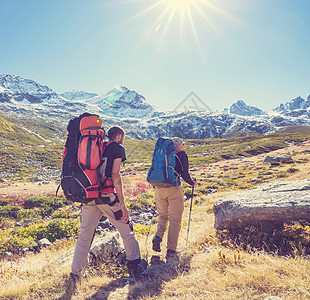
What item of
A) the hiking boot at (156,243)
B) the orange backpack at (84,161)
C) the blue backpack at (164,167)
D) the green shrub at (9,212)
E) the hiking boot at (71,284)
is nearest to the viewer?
the hiking boot at (71,284)

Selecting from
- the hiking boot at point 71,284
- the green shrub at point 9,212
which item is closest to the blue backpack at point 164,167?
the hiking boot at point 71,284

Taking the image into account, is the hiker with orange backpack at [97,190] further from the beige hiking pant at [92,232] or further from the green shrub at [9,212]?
the green shrub at [9,212]

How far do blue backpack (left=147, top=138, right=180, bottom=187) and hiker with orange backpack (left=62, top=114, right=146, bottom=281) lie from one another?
1.12 meters

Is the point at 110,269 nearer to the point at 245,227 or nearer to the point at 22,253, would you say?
the point at 245,227

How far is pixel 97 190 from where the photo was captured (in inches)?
155

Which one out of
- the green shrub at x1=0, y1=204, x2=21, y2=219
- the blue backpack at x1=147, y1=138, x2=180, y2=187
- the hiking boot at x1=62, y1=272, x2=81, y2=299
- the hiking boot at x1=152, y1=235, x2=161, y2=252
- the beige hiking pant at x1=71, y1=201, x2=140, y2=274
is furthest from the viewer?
the green shrub at x1=0, y1=204, x2=21, y2=219

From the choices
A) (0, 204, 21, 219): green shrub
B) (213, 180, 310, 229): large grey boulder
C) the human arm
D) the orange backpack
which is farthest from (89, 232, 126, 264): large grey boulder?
(0, 204, 21, 219): green shrub

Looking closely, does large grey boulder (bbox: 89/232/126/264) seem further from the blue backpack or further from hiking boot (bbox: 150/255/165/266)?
the blue backpack

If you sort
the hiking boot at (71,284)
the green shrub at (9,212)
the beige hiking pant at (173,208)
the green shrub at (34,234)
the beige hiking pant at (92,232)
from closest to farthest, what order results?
the hiking boot at (71,284)
the beige hiking pant at (92,232)
the beige hiking pant at (173,208)
the green shrub at (34,234)
the green shrub at (9,212)

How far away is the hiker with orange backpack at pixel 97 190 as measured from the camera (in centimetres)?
390

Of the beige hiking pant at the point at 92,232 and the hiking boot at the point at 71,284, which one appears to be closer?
the hiking boot at the point at 71,284

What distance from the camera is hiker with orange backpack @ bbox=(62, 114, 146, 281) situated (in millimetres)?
3898

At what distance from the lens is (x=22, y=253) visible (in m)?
6.91

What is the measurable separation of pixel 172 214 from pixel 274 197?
3.05 m
